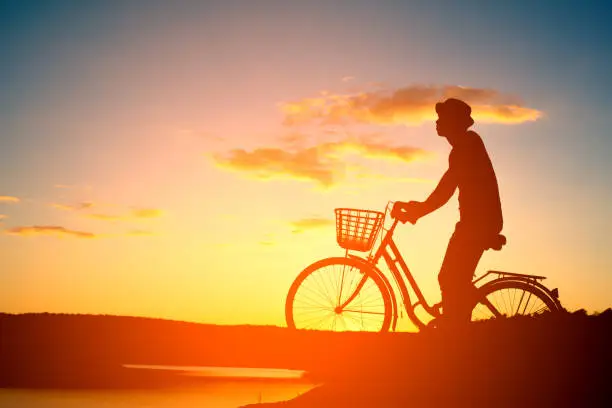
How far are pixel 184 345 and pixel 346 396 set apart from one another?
7.61 meters

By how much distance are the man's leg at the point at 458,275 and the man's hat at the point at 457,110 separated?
4.73ft

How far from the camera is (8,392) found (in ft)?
29.7

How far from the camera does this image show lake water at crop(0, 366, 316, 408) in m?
8.25

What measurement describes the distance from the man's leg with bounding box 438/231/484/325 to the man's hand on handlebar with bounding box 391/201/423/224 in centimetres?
69

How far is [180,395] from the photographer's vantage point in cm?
898

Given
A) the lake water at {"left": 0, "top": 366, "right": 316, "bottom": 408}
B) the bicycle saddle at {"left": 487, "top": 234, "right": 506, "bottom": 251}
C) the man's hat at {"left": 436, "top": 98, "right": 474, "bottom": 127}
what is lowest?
the lake water at {"left": 0, "top": 366, "right": 316, "bottom": 408}

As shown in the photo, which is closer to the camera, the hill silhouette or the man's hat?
the hill silhouette

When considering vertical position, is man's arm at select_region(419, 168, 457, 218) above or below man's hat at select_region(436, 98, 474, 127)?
below

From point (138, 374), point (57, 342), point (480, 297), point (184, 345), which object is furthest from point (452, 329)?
point (57, 342)

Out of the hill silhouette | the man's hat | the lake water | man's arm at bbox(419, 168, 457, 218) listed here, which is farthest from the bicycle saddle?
the lake water

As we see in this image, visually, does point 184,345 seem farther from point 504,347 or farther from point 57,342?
point 504,347

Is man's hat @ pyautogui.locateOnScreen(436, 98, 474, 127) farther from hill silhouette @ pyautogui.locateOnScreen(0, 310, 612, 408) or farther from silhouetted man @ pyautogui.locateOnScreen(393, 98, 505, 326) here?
hill silhouette @ pyautogui.locateOnScreen(0, 310, 612, 408)

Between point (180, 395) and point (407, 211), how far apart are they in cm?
397

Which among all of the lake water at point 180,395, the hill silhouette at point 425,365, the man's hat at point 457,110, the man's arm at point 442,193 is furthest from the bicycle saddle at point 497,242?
the lake water at point 180,395
